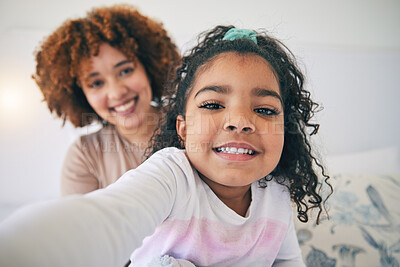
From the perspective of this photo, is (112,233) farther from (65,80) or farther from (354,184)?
(354,184)

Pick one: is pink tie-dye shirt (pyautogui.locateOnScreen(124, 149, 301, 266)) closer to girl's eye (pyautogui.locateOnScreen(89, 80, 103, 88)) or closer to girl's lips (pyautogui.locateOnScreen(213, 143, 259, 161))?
girl's lips (pyautogui.locateOnScreen(213, 143, 259, 161))

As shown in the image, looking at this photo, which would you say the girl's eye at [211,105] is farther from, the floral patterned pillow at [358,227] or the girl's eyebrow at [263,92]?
the floral patterned pillow at [358,227]

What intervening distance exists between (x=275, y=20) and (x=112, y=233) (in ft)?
5.53

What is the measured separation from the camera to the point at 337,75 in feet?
5.74

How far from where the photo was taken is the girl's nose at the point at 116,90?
114cm

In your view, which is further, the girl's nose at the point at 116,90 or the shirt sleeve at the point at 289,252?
the girl's nose at the point at 116,90

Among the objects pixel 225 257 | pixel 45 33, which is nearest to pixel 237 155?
pixel 225 257

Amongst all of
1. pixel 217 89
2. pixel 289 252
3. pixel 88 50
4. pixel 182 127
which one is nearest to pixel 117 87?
pixel 88 50

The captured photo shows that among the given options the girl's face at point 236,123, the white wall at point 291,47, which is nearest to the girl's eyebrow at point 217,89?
the girl's face at point 236,123

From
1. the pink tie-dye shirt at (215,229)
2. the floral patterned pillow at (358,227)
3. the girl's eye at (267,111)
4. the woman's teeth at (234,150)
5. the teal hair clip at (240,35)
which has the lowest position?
the floral patterned pillow at (358,227)

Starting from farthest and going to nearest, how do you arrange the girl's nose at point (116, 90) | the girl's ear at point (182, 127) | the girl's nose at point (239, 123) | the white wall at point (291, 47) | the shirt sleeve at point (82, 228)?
the white wall at point (291, 47)
the girl's nose at point (116, 90)
the girl's ear at point (182, 127)
the girl's nose at point (239, 123)
the shirt sleeve at point (82, 228)

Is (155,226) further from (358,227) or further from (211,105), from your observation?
(358,227)

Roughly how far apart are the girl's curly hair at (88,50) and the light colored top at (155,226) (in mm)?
721

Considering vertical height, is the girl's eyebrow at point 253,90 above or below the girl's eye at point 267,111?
above
